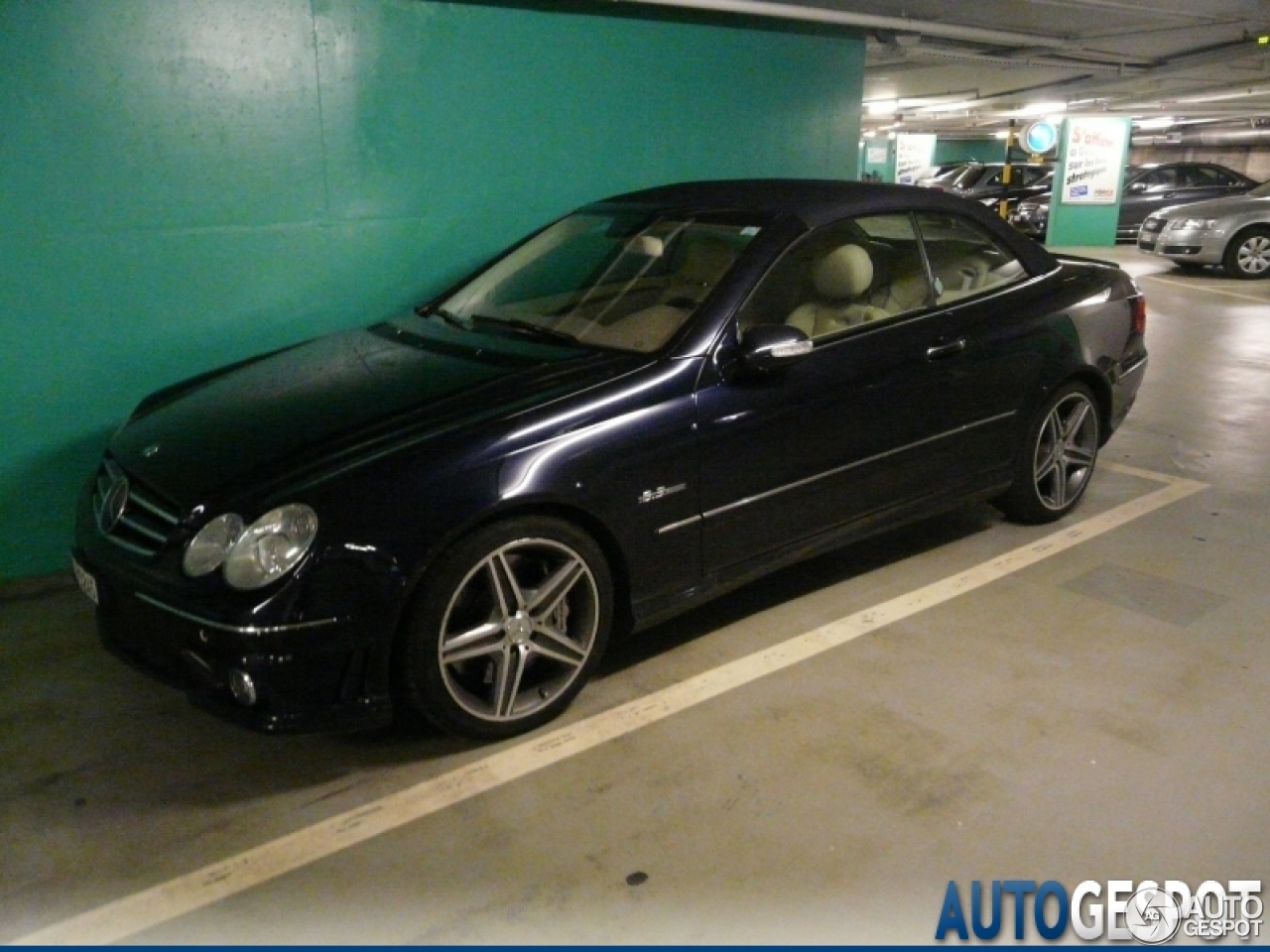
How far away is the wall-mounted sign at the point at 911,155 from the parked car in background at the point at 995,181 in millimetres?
2631

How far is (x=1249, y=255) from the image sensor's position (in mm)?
12422

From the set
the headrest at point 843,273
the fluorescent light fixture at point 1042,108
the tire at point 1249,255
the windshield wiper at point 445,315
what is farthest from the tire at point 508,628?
the fluorescent light fixture at point 1042,108

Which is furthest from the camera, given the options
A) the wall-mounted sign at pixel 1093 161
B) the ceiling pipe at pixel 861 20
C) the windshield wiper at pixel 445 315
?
the wall-mounted sign at pixel 1093 161

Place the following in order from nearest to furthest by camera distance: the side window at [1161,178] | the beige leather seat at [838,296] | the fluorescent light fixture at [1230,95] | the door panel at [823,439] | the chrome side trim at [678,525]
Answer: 1. the chrome side trim at [678,525]
2. the door panel at [823,439]
3. the beige leather seat at [838,296]
4. the fluorescent light fixture at [1230,95]
5. the side window at [1161,178]

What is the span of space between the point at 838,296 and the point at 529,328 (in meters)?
1.07

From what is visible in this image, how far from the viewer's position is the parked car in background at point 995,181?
1680 centimetres

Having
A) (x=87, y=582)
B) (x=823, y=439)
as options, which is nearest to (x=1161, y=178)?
(x=823, y=439)

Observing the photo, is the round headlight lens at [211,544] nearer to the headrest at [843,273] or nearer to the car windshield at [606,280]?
the car windshield at [606,280]

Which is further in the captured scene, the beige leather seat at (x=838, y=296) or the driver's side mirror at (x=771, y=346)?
the beige leather seat at (x=838, y=296)

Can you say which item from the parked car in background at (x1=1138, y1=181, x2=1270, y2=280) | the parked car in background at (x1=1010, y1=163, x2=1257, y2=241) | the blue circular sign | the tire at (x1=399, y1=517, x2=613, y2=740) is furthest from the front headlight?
the tire at (x1=399, y1=517, x2=613, y2=740)

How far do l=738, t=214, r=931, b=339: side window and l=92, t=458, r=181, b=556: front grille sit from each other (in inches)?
68.3

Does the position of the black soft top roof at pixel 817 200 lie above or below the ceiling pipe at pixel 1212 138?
below

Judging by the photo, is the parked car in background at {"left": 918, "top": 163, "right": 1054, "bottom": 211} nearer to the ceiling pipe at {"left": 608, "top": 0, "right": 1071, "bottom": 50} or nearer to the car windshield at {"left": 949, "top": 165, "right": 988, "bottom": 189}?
the car windshield at {"left": 949, "top": 165, "right": 988, "bottom": 189}

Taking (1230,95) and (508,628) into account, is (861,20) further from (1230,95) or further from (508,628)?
(1230,95)
